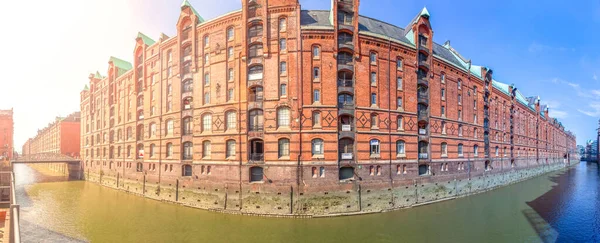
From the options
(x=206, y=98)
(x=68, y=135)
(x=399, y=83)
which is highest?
(x=399, y=83)

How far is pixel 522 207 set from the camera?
86.7 feet

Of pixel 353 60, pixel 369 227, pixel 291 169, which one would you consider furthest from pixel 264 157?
pixel 353 60

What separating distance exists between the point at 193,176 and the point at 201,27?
15258 millimetres

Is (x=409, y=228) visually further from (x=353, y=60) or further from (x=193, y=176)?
(x=193, y=176)

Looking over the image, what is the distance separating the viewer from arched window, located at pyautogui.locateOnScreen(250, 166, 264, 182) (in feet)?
76.4

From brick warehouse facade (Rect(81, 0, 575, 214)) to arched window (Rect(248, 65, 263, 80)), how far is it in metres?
0.10

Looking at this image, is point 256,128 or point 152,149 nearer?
point 256,128

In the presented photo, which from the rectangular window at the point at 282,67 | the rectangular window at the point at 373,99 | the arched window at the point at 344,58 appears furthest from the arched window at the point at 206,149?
the rectangular window at the point at 373,99

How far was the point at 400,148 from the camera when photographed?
26.4 metres

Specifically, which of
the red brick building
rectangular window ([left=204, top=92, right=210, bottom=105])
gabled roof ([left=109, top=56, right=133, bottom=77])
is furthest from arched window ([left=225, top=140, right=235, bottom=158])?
the red brick building

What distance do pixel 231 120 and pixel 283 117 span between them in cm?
527

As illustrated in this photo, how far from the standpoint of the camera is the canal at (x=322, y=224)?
1794 cm

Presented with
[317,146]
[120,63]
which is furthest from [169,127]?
[120,63]

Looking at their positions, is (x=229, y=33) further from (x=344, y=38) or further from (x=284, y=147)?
(x=284, y=147)
